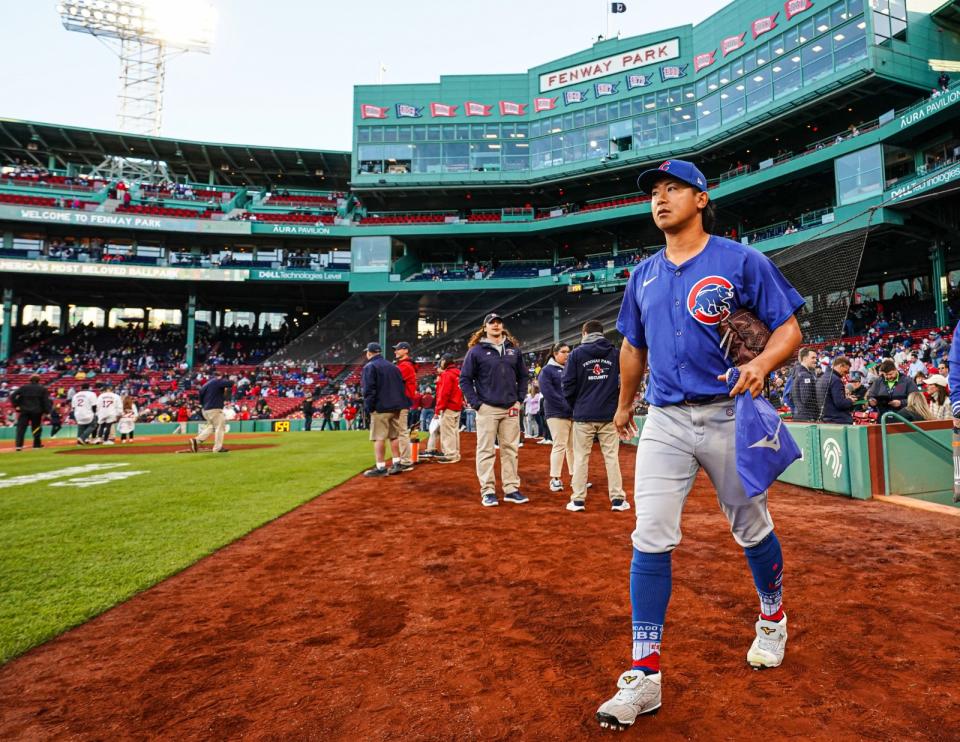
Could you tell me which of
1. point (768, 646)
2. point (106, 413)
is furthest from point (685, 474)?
point (106, 413)

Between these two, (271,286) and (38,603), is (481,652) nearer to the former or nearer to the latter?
(38,603)

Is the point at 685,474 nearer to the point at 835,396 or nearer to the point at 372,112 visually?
the point at 835,396

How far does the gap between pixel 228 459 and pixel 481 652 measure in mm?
9502

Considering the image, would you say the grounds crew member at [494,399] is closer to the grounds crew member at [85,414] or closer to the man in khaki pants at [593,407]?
the man in khaki pants at [593,407]

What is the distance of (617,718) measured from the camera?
181 centimetres

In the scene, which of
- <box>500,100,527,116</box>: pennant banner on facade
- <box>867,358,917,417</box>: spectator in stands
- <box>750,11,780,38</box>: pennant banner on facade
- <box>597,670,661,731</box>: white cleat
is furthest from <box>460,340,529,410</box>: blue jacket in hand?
<box>500,100,527,116</box>: pennant banner on facade

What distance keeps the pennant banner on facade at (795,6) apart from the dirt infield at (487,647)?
108ft

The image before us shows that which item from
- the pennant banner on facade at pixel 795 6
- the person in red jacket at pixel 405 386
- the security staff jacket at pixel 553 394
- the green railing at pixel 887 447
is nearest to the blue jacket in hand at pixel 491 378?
the security staff jacket at pixel 553 394

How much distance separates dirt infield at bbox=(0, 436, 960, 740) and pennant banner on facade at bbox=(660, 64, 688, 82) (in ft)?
119

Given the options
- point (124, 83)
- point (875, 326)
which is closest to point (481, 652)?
point (875, 326)

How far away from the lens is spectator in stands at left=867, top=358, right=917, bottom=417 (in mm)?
7102

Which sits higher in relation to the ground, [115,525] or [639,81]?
[639,81]

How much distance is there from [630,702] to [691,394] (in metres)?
1.20

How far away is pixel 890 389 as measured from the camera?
24.0 ft
